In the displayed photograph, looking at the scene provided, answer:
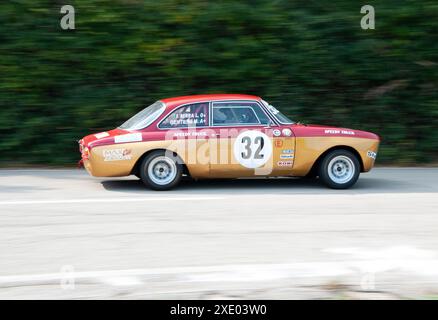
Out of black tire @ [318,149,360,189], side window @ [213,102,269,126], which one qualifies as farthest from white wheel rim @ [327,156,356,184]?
side window @ [213,102,269,126]

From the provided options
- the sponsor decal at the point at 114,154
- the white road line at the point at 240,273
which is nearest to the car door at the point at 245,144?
the sponsor decal at the point at 114,154

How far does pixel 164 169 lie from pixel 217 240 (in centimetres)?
315

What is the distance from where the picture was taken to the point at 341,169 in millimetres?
11172

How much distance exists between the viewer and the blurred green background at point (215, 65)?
13.5 metres

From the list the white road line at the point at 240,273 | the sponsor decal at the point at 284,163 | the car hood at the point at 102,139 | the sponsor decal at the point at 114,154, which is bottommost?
the white road line at the point at 240,273

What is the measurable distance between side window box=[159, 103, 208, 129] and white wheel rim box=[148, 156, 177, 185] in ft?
1.57

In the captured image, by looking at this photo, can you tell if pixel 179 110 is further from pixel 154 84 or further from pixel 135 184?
pixel 154 84

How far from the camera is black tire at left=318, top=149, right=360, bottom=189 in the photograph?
435 inches

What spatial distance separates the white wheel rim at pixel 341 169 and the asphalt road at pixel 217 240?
0.23 metres

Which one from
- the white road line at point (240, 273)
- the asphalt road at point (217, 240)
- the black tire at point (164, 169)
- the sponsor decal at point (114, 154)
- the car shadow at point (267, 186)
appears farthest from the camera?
the car shadow at point (267, 186)

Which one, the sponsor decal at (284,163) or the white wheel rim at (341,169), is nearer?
the sponsor decal at (284,163)

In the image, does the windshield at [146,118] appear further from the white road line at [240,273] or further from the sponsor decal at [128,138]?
the white road line at [240,273]

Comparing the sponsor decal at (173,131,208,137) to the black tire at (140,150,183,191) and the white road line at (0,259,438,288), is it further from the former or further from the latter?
the white road line at (0,259,438,288)

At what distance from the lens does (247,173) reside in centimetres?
1089
